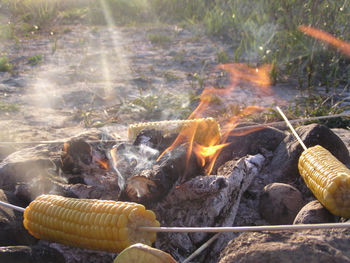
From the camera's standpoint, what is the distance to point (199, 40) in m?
8.53

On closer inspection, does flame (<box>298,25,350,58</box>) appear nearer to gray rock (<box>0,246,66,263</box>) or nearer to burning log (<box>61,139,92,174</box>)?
burning log (<box>61,139,92,174</box>)

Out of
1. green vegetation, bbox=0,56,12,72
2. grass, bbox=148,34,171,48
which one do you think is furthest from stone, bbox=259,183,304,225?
grass, bbox=148,34,171,48

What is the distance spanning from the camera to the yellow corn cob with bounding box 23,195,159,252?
6.11 ft

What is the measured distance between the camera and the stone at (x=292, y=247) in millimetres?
1461

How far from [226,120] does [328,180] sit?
2.70 metres

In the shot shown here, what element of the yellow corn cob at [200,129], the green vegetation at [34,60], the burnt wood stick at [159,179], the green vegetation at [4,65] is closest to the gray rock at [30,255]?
the burnt wood stick at [159,179]

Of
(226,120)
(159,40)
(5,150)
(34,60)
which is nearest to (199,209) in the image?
(5,150)

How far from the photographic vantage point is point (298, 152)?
266 centimetres

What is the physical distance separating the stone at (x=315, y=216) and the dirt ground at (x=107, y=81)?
2.52m

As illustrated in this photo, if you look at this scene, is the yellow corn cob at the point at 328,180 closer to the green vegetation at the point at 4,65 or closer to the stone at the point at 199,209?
the stone at the point at 199,209

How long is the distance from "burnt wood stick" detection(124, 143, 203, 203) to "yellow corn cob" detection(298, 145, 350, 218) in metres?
0.79

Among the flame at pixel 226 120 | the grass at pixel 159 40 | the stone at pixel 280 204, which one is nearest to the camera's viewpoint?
the stone at pixel 280 204

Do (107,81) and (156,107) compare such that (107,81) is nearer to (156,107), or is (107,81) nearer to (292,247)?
(156,107)

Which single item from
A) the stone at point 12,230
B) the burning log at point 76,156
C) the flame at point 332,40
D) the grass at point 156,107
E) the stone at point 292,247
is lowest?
the grass at point 156,107
